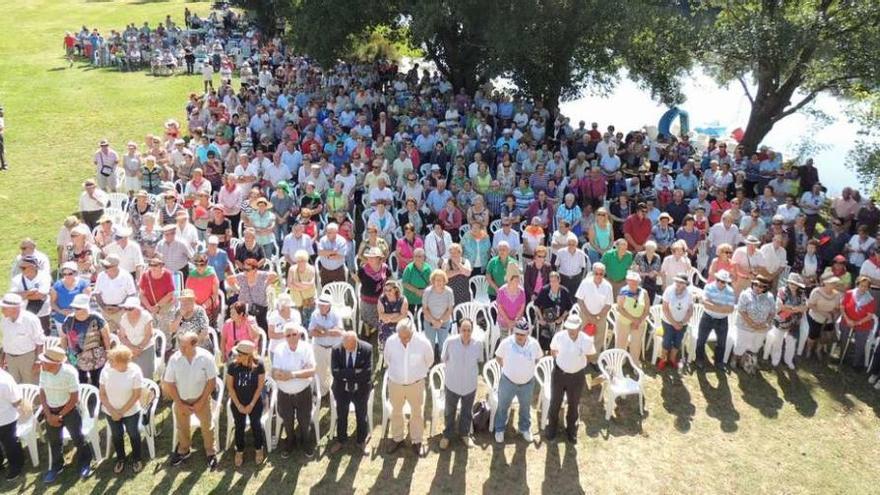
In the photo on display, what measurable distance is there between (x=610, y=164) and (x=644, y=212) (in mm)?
3142

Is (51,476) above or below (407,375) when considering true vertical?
below

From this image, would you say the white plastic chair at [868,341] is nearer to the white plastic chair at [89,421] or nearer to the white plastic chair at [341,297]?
the white plastic chair at [341,297]

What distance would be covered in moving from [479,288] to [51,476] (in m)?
5.34

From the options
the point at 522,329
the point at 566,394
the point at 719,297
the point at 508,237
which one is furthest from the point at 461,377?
the point at 719,297

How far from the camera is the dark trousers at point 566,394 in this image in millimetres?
6930

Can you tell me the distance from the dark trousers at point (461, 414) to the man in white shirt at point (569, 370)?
842 mm

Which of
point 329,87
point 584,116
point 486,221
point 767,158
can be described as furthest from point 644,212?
point 584,116

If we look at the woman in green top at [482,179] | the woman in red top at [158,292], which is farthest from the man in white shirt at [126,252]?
the woman in green top at [482,179]

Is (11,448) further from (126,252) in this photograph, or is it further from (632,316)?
(632,316)

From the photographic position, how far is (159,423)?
23.6 feet

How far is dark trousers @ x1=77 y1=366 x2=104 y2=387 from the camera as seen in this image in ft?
22.7

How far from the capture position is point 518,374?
22.4 ft

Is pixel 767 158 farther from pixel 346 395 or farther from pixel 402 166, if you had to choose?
pixel 346 395

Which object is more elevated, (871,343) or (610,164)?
(610,164)
